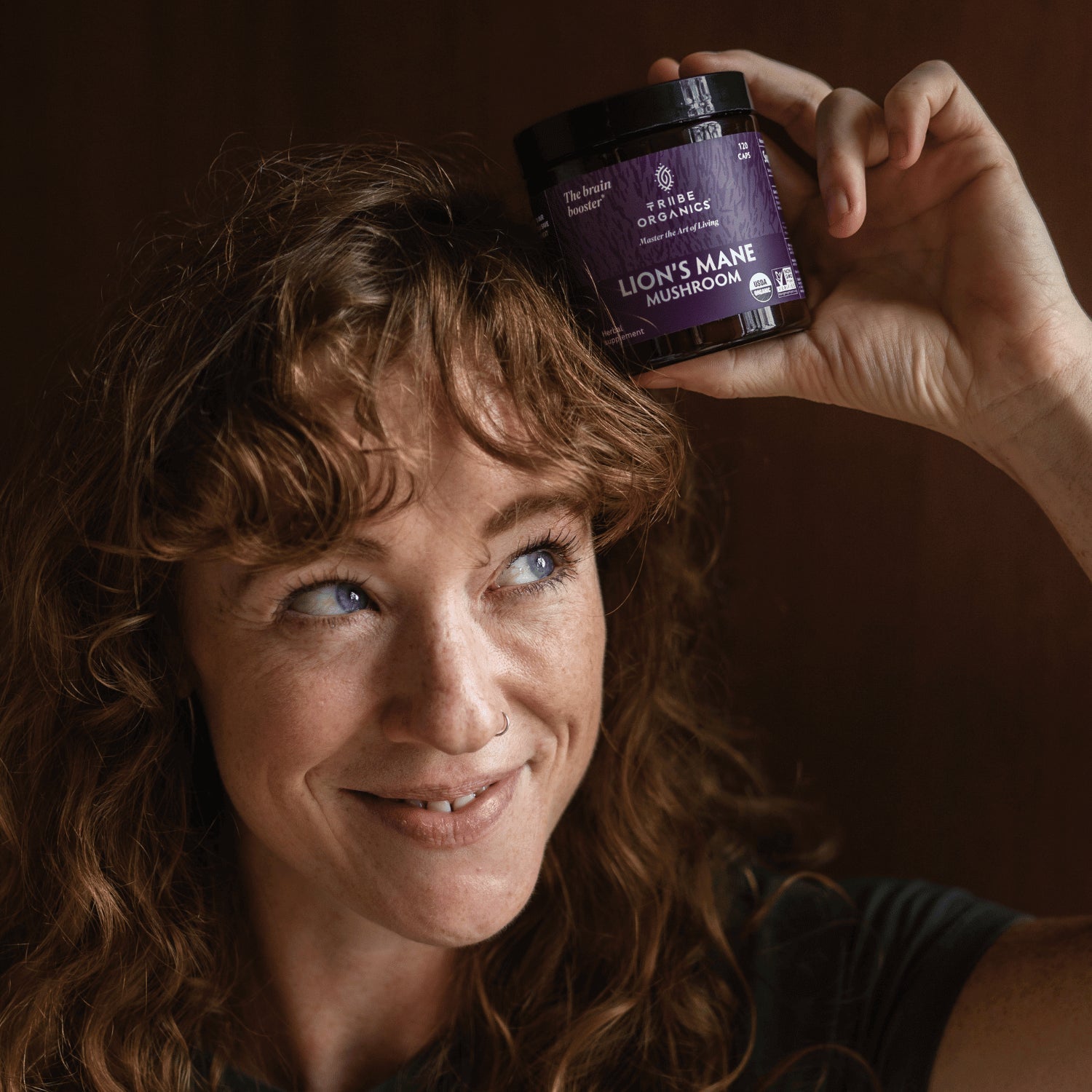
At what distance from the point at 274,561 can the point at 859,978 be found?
0.71 metres

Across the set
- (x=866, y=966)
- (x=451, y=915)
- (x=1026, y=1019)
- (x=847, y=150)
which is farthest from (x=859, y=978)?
(x=847, y=150)

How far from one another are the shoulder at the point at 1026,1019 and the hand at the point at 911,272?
0.45m

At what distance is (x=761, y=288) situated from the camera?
918mm

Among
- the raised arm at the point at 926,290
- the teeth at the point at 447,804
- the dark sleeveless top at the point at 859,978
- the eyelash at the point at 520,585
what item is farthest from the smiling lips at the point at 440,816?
the raised arm at the point at 926,290

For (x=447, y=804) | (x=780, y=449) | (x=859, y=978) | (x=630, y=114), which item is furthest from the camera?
(x=780, y=449)

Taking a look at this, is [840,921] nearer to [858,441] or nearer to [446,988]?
[446,988]

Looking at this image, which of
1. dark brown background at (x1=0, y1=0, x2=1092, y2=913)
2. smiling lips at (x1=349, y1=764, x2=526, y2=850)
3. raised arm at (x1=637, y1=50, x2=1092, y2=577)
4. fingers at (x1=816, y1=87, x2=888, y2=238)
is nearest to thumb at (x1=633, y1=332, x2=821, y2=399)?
raised arm at (x1=637, y1=50, x2=1092, y2=577)

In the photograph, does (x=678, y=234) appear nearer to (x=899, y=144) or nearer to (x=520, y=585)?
(x=899, y=144)

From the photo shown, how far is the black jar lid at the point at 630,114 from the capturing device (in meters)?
0.88

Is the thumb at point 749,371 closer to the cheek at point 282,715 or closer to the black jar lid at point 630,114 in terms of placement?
the black jar lid at point 630,114

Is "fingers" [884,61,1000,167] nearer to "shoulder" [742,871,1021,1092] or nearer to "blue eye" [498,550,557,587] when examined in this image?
"blue eye" [498,550,557,587]

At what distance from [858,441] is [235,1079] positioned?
0.91 metres

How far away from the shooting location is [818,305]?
106 centimetres

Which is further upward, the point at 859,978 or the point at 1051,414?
the point at 1051,414
